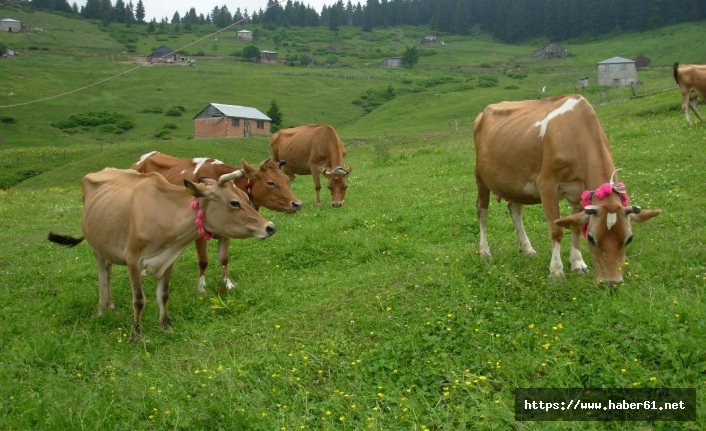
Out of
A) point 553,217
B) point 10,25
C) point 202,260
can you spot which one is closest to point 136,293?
point 202,260

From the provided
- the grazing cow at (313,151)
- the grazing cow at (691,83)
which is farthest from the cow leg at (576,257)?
the grazing cow at (691,83)

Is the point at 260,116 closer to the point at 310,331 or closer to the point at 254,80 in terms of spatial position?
the point at 254,80

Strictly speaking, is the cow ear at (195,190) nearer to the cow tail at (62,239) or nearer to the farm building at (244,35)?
the cow tail at (62,239)

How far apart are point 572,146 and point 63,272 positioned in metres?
10.2

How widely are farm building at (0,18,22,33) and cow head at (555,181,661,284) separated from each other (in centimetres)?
16876

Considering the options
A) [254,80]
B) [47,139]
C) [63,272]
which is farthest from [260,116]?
[63,272]

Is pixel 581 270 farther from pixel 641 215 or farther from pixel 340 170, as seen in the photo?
pixel 340 170

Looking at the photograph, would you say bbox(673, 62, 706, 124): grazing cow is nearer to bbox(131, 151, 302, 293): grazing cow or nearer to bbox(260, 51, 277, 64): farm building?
bbox(131, 151, 302, 293): grazing cow

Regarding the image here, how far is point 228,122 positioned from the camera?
74375 millimetres

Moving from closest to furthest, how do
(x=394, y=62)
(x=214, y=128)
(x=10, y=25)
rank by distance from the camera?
1. (x=214, y=128)
2. (x=394, y=62)
3. (x=10, y=25)

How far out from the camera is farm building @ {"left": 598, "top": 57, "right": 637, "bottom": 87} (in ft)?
243

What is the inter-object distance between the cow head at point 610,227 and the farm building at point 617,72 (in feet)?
238

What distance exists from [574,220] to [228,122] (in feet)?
229

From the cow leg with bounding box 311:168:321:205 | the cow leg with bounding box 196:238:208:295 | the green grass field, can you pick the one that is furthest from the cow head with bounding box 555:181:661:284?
the cow leg with bounding box 311:168:321:205
